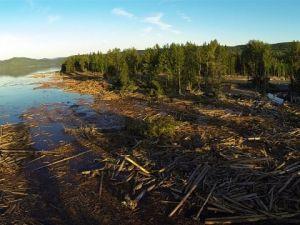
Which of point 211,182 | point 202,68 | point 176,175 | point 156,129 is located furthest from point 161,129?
point 202,68

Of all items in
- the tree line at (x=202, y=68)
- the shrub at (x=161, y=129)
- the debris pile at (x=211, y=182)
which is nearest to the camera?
the debris pile at (x=211, y=182)

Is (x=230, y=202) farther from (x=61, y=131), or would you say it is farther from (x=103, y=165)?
(x=61, y=131)

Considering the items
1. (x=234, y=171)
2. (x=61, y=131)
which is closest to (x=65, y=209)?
(x=234, y=171)

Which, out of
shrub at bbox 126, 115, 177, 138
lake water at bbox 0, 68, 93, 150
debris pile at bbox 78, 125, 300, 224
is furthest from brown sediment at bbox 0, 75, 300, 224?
lake water at bbox 0, 68, 93, 150

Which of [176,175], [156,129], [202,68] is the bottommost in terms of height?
[176,175]

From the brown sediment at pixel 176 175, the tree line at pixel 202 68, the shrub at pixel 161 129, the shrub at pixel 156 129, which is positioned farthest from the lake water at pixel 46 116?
the tree line at pixel 202 68

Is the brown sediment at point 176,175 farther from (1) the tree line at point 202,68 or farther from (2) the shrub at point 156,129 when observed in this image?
(1) the tree line at point 202,68

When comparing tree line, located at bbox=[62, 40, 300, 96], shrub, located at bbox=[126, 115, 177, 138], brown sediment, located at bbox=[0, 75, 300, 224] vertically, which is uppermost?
tree line, located at bbox=[62, 40, 300, 96]

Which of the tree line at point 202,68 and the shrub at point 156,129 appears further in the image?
the tree line at point 202,68

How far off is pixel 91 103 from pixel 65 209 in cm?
2876

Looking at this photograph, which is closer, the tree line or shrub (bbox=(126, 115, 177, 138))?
shrub (bbox=(126, 115, 177, 138))

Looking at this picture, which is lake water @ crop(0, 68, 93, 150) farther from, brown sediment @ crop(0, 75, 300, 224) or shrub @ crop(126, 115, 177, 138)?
shrub @ crop(126, 115, 177, 138)

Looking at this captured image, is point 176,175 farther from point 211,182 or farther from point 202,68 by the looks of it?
point 202,68

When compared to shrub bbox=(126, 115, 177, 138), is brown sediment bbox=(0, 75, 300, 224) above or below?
below
